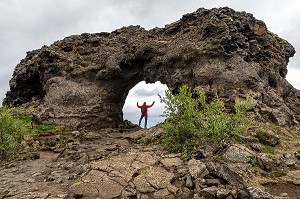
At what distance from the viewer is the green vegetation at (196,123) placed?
1371cm

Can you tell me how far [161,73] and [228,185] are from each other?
15.8 metres

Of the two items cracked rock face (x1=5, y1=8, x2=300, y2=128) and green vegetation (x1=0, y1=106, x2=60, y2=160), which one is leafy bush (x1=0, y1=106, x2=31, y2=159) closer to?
green vegetation (x1=0, y1=106, x2=60, y2=160)

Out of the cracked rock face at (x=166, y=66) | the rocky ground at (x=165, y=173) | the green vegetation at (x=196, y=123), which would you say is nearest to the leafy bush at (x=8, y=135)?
the rocky ground at (x=165, y=173)

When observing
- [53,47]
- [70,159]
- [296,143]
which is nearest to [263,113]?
[296,143]

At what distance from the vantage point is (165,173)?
1173 cm

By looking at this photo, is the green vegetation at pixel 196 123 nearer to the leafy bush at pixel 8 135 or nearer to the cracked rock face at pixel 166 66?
the cracked rock face at pixel 166 66

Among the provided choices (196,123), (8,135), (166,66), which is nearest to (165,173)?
(196,123)

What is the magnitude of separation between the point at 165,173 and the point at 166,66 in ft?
46.9

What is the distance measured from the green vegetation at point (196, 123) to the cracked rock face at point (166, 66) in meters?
5.35

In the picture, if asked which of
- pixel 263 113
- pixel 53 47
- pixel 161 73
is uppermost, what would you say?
pixel 53 47

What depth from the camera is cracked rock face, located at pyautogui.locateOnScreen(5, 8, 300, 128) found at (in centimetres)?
2105

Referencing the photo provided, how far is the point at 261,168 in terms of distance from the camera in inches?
484

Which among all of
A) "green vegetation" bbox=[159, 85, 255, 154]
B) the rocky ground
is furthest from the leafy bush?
"green vegetation" bbox=[159, 85, 255, 154]

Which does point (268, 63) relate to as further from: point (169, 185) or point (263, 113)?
point (169, 185)
